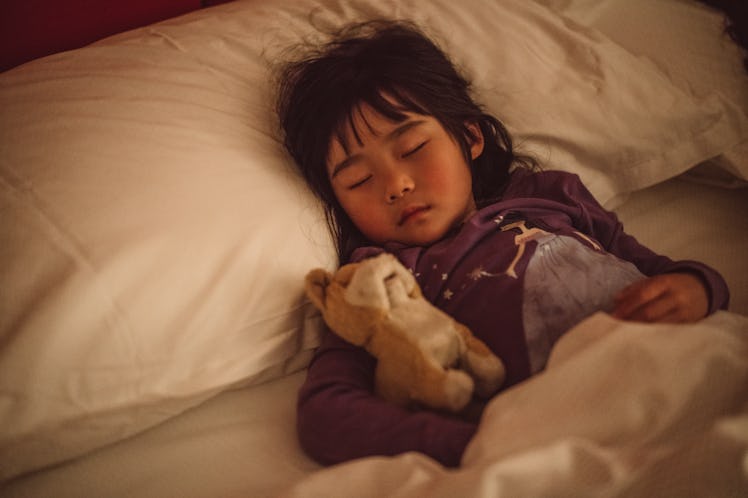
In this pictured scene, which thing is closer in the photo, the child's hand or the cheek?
the child's hand

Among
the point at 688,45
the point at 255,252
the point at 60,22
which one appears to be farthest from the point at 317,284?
the point at 688,45

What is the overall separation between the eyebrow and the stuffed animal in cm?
24

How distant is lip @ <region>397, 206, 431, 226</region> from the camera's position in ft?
2.65

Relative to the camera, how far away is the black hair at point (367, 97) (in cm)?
88

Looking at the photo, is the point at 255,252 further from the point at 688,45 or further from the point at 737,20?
the point at 737,20

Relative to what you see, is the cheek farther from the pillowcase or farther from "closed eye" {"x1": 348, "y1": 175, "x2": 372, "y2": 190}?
the pillowcase

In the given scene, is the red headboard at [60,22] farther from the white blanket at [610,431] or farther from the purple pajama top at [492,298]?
the white blanket at [610,431]

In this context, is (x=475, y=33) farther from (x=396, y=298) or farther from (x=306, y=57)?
(x=396, y=298)

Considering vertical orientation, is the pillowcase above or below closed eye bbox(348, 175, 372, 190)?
above

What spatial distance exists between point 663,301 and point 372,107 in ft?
1.68

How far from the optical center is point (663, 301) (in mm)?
638

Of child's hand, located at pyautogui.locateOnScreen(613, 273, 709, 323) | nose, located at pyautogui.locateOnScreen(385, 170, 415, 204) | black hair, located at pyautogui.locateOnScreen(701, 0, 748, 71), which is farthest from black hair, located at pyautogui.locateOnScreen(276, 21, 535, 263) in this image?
black hair, located at pyautogui.locateOnScreen(701, 0, 748, 71)

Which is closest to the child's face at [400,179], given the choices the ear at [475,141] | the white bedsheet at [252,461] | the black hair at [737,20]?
the ear at [475,141]

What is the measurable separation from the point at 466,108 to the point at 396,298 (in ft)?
1.58
